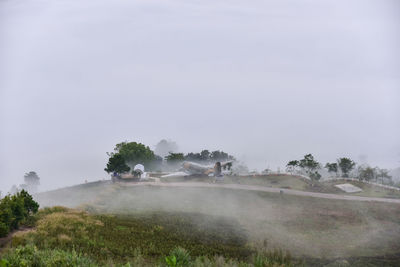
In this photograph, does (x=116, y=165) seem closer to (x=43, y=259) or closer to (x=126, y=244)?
(x=126, y=244)

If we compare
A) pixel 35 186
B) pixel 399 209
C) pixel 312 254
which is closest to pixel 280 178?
pixel 399 209

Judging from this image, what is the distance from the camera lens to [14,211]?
23.4 metres

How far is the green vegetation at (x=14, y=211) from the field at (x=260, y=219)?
701 cm

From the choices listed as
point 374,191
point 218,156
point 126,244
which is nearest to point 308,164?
point 374,191

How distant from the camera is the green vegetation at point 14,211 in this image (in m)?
21.2

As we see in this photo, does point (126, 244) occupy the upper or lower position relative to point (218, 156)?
lower

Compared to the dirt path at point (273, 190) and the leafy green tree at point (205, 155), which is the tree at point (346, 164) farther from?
the leafy green tree at point (205, 155)

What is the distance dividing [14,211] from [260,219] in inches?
914

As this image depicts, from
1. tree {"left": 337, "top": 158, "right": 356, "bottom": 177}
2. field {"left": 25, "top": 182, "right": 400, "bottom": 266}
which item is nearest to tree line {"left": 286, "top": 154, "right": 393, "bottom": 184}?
tree {"left": 337, "top": 158, "right": 356, "bottom": 177}

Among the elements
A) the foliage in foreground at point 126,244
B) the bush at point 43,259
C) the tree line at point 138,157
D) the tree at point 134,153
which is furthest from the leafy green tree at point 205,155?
the bush at point 43,259

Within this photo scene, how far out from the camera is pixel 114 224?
26.5 meters

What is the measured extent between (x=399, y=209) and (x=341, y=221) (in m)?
9.91

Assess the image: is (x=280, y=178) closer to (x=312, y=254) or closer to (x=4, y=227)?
(x=312, y=254)

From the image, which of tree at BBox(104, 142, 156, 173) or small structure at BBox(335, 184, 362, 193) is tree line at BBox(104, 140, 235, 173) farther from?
small structure at BBox(335, 184, 362, 193)
